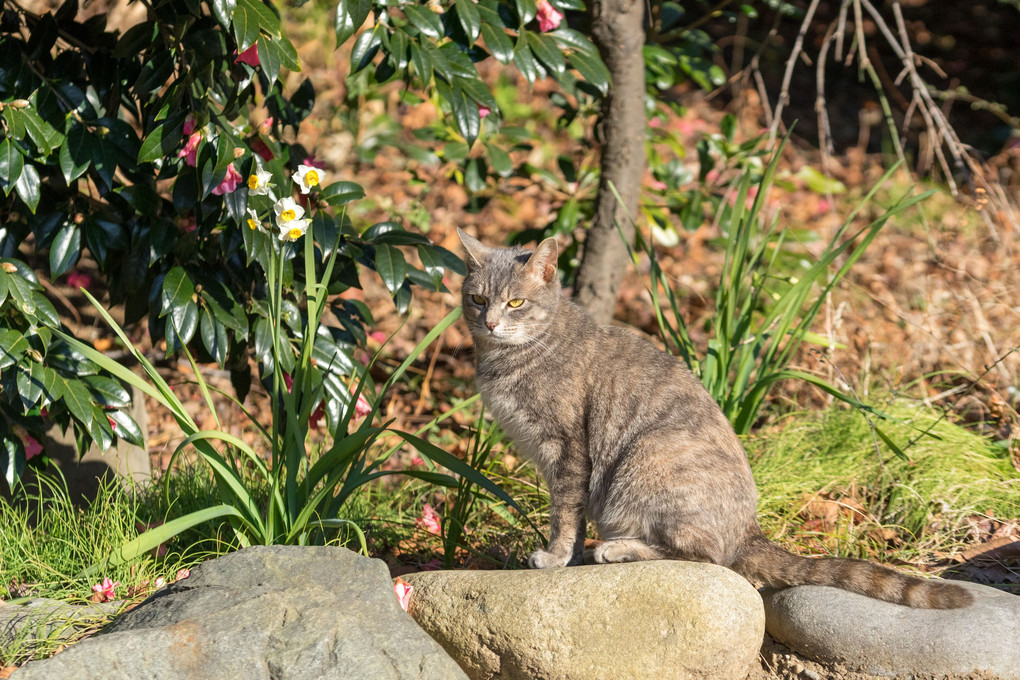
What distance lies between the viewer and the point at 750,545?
2.91 metres

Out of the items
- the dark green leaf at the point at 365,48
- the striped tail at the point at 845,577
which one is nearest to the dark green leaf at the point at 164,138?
the dark green leaf at the point at 365,48

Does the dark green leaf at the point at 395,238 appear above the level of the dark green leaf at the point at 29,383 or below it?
above

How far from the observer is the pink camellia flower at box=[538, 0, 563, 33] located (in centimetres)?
318

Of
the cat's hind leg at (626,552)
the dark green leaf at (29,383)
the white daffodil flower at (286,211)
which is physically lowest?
the cat's hind leg at (626,552)

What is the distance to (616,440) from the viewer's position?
9.91 feet

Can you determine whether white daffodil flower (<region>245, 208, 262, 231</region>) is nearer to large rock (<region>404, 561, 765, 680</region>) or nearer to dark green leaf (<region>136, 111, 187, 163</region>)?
dark green leaf (<region>136, 111, 187, 163</region>)

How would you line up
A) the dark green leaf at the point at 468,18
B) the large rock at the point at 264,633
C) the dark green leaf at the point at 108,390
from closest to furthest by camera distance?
the large rock at the point at 264,633 < the dark green leaf at the point at 468,18 < the dark green leaf at the point at 108,390

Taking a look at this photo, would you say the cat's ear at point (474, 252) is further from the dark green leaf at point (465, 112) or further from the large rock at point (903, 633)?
the large rock at point (903, 633)

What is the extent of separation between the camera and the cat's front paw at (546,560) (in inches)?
116

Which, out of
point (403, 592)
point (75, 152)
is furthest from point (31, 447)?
point (403, 592)

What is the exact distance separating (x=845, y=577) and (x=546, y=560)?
929 millimetres

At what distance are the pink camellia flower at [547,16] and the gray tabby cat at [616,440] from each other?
2.50 ft

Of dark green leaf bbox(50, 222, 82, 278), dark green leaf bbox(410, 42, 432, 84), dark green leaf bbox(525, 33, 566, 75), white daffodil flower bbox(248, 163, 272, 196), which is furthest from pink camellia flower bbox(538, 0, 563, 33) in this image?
dark green leaf bbox(50, 222, 82, 278)

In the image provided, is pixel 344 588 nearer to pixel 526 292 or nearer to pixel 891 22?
pixel 526 292
